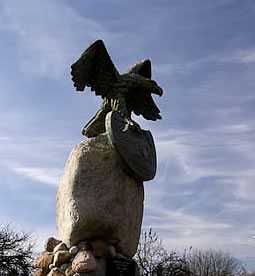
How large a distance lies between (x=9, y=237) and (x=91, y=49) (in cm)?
2345

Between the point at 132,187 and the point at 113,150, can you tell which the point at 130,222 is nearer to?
the point at 132,187

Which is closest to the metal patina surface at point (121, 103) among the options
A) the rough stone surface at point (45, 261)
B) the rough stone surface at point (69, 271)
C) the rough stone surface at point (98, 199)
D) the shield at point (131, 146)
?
the shield at point (131, 146)

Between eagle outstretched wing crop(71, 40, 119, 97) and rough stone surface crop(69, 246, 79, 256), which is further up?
eagle outstretched wing crop(71, 40, 119, 97)

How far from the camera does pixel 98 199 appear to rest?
7973 mm

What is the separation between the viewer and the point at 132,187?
8.40 metres

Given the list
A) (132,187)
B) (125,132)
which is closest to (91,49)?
(125,132)

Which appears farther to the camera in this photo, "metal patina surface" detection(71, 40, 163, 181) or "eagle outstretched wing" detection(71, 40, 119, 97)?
"eagle outstretched wing" detection(71, 40, 119, 97)

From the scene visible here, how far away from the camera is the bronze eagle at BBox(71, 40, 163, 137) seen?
8906mm

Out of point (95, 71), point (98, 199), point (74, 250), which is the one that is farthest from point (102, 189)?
point (95, 71)

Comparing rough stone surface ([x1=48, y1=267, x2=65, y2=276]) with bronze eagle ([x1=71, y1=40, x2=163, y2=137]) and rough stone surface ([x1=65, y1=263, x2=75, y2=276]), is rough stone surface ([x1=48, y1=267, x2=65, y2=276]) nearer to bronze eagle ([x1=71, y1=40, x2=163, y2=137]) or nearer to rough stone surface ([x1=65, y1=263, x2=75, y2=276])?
rough stone surface ([x1=65, y1=263, x2=75, y2=276])

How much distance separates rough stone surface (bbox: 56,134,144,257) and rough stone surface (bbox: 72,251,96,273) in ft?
1.09

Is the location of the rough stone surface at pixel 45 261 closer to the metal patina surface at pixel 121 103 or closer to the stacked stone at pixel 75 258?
the stacked stone at pixel 75 258

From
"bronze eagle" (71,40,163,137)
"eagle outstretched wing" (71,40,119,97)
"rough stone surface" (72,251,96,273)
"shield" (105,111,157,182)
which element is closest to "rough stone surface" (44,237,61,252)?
"rough stone surface" (72,251,96,273)

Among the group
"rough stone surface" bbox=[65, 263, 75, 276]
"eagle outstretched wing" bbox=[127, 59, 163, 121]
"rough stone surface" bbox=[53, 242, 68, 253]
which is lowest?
"rough stone surface" bbox=[65, 263, 75, 276]
